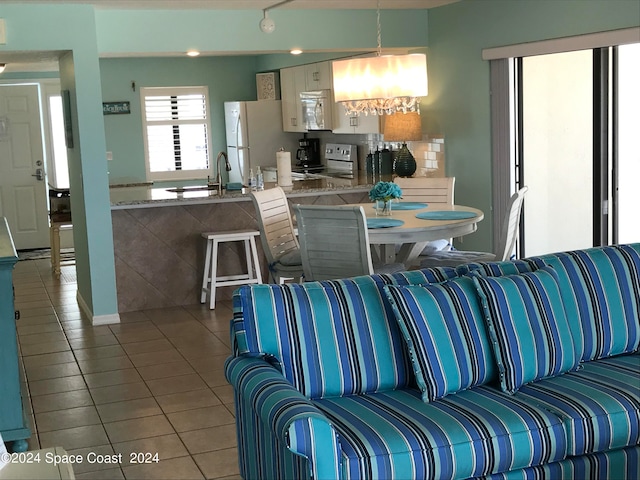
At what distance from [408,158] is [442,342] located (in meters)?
4.25

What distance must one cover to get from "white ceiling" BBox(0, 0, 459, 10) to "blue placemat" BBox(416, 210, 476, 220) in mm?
1865

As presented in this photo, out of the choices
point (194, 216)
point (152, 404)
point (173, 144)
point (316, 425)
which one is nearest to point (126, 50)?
point (194, 216)

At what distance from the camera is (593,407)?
113 inches

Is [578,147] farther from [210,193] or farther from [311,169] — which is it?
[311,169]

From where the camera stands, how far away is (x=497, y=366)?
10.2 ft

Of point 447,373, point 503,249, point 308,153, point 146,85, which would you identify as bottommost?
point 447,373

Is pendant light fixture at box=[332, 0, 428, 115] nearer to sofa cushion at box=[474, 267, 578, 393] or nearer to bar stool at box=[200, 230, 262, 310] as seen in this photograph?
bar stool at box=[200, 230, 262, 310]

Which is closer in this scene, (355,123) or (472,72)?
(472,72)

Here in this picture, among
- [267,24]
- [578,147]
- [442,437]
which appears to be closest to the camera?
[442,437]

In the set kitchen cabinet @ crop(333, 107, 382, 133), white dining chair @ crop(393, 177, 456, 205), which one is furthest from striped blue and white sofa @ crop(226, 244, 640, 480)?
kitchen cabinet @ crop(333, 107, 382, 133)

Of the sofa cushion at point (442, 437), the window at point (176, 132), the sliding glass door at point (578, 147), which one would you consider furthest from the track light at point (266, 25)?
the window at point (176, 132)

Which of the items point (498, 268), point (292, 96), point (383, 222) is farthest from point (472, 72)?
point (498, 268)

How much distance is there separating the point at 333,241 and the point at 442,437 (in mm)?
2135

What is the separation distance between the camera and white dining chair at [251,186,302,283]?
17.7 ft
